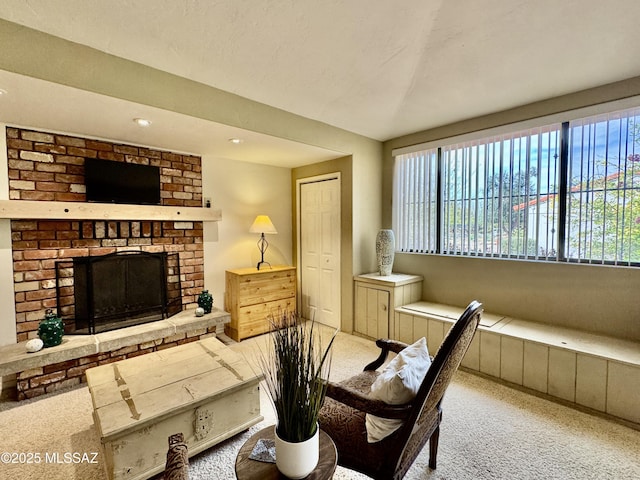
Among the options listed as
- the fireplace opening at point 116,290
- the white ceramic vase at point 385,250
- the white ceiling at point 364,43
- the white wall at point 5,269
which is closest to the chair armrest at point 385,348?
the white ceramic vase at point 385,250

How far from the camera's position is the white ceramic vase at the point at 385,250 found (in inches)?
147

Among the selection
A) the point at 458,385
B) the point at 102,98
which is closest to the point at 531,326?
the point at 458,385

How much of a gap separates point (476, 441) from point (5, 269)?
3847 mm

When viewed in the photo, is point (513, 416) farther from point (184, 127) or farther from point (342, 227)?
point (184, 127)

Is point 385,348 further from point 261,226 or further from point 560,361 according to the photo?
point 261,226

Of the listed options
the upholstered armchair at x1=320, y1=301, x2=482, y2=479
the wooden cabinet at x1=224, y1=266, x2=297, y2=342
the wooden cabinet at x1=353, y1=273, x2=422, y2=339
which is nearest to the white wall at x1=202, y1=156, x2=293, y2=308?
the wooden cabinet at x1=224, y1=266, x2=297, y2=342

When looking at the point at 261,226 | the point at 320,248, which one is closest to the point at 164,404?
the point at 261,226

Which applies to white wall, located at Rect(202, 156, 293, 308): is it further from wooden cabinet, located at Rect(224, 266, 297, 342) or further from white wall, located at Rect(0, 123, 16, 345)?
white wall, located at Rect(0, 123, 16, 345)

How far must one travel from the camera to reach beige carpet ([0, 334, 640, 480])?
1704mm

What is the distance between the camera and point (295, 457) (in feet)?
3.38

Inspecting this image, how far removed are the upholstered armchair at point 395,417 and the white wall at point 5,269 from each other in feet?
9.36

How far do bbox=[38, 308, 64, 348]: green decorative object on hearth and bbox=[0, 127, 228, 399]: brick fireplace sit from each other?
2.6 inches

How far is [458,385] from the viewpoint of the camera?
2639 millimetres

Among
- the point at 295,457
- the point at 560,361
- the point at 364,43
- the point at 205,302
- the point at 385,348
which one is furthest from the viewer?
the point at 205,302
